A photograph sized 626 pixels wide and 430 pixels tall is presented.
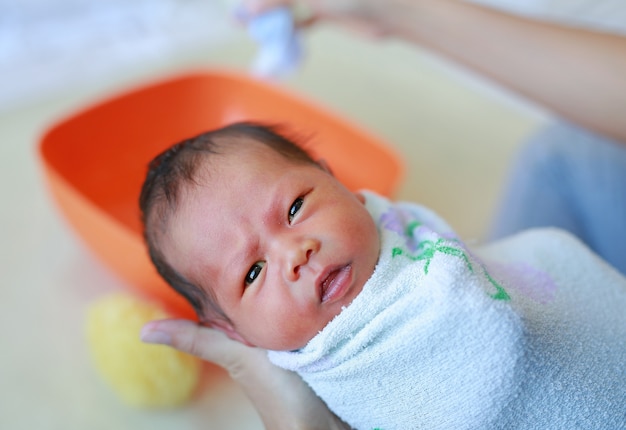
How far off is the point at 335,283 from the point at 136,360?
1.16ft

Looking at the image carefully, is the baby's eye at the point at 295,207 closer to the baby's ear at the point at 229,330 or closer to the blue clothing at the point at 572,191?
the baby's ear at the point at 229,330

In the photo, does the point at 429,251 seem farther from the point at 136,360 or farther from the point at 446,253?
the point at 136,360

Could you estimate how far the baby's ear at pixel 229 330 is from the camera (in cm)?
59

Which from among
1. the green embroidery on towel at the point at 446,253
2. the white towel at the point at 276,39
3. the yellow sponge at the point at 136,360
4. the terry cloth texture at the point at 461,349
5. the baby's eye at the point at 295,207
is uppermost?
the white towel at the point at 276,39

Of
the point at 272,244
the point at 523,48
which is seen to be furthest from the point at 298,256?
the point at 523,48

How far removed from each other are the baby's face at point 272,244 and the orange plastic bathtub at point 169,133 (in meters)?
0.40

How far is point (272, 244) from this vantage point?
0.52 m

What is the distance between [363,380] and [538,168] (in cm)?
53

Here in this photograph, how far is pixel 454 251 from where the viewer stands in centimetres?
48

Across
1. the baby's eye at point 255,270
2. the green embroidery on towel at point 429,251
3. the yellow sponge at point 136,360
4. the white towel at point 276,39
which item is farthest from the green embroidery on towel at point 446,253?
the white towel at point 276,39

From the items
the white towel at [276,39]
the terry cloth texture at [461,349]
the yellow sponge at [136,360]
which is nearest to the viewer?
the terry cloth texture at [461,349]

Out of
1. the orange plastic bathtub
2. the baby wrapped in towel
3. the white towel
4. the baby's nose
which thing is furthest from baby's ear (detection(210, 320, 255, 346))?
the white towel

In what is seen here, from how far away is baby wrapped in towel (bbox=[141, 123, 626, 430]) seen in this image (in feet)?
1.52

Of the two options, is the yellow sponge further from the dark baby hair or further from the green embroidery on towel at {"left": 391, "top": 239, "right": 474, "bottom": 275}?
the green embroidery on towel at {"left": 391, "top": 239, "right": 474, "bottom": 275}
